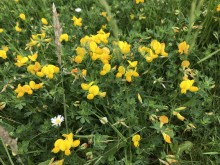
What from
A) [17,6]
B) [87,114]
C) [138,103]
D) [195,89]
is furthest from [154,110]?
[17,6]

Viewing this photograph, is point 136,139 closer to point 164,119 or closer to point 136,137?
A: point 136,137

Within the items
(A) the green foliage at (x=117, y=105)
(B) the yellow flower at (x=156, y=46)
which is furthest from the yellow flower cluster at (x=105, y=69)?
(B) the yellow flower at (x=156, y=46)

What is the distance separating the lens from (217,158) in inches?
78.9

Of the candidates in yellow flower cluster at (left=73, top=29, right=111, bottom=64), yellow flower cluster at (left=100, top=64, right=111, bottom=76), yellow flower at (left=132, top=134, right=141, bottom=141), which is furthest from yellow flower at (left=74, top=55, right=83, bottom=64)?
yellow flower at (left=132, top=134, right=141, bottom=141)

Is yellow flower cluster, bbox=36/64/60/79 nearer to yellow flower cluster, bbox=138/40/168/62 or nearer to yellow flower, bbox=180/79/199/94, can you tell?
yellow flower cluster, bbox=138/40/168/62

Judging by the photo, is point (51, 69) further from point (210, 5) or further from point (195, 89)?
point (210, 5)

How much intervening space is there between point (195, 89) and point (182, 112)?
250mm

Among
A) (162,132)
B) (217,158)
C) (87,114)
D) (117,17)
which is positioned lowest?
(217,158)

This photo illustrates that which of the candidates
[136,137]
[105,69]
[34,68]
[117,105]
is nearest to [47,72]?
[34,68]

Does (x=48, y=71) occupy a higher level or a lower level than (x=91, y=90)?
higher

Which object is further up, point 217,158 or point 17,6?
point 17,6

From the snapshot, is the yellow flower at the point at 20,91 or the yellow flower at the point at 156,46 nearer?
the yellow flower at the point at 20,91

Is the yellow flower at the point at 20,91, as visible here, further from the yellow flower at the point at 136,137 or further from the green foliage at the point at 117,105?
the yellow flower at the point at 136,137

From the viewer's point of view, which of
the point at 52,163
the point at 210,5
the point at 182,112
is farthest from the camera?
the point at 210,5
